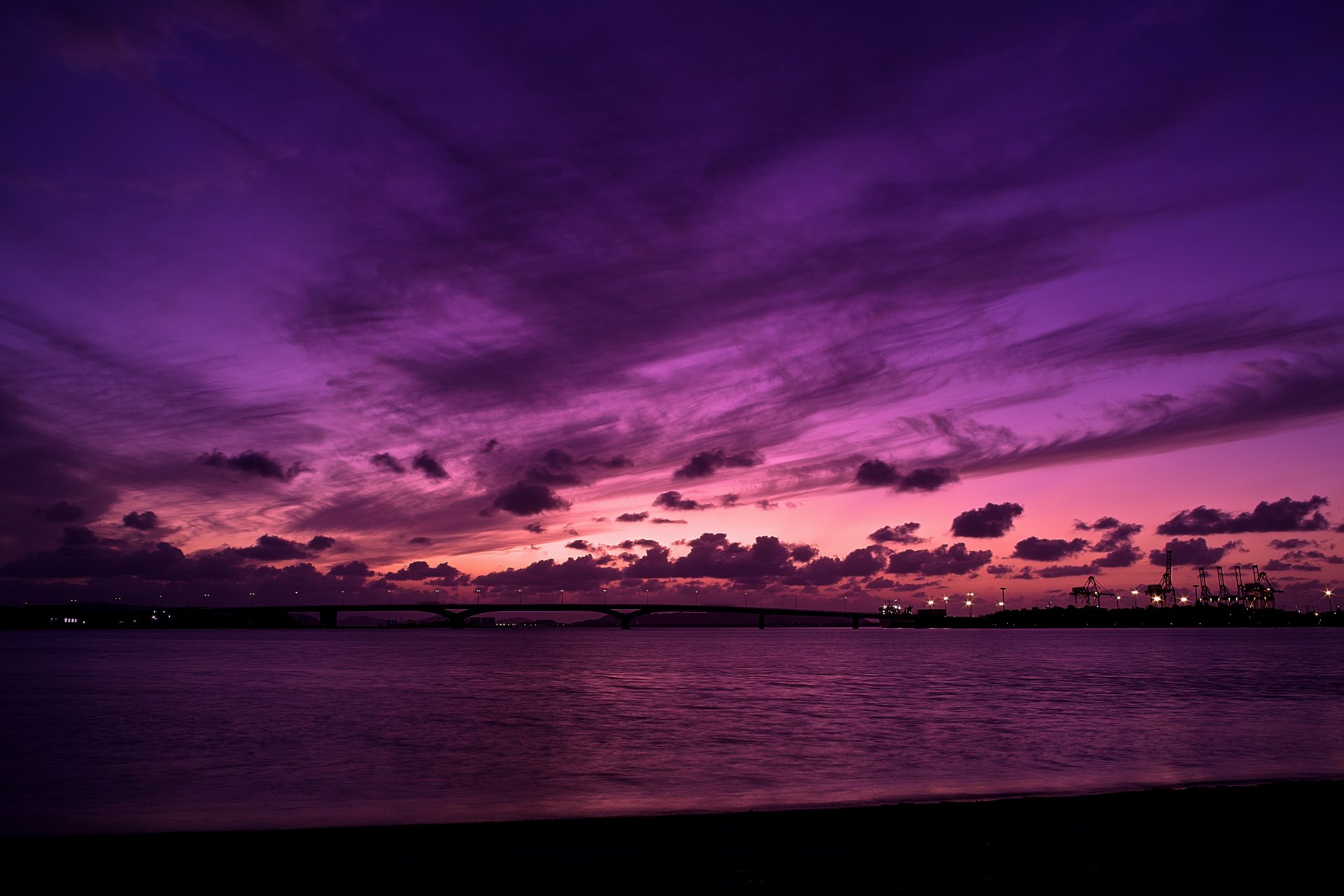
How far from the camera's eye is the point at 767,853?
12227mm

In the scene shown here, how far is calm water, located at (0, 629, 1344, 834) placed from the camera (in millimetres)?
21203

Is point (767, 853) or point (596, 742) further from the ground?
point (767, 853)

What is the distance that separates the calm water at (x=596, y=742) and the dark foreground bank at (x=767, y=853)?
4.88 meters

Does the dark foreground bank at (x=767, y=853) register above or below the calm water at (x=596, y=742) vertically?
above

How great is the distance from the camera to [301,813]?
19.6 m

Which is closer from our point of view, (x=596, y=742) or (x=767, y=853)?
(x=767, y=853)

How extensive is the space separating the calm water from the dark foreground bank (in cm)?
488

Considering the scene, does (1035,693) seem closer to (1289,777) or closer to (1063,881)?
(1289,777)

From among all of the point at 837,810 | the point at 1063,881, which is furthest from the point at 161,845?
the point at 1063,881

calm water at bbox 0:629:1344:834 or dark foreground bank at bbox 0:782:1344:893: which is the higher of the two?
dark foreground bank at bbox 0:782:1344:893

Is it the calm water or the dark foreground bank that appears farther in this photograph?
the calm water

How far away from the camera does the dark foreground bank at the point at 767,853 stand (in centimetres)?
1090

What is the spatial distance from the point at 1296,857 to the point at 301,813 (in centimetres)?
1927

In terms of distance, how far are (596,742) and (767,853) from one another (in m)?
21.8
